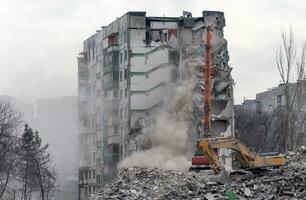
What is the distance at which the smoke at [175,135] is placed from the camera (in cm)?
5397

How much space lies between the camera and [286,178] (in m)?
30.8

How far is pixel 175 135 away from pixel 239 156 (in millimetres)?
18802

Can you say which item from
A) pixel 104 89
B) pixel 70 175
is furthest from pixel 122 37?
pixel 70 175

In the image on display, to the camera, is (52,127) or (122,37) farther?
(52,127)

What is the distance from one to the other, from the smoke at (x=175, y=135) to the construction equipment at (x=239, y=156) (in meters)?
18.1

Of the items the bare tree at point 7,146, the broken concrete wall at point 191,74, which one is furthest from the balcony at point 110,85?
the bare tree at point 7,146

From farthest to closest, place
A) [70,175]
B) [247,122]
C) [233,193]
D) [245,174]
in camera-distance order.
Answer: [70,175] → [247,122] → [245,174] → [233,193]

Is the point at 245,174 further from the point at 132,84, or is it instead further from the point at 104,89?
the point at 104,89

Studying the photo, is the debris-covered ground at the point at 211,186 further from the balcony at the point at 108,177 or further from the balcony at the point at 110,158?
the balcony at the point at 108,177

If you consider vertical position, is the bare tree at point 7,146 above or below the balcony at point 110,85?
below

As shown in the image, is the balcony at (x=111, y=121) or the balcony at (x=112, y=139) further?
the balcony at (x=111, y=121)

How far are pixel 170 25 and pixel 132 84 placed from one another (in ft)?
20.5

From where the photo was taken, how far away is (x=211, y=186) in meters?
32.7

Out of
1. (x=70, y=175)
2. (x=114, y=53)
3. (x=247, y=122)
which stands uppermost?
(x=114, y=53)
